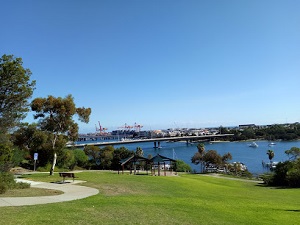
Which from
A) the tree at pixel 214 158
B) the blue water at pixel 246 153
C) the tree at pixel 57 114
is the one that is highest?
the tree at pixel 57 114

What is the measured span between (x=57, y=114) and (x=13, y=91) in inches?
399

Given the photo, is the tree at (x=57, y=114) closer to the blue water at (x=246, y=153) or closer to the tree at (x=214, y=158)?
the tree at (x=214, y=158)

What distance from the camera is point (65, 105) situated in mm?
27484

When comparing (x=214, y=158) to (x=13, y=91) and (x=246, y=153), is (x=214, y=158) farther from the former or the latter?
(x=246, y=153)

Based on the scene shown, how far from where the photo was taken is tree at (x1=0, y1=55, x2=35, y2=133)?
17.3 meters

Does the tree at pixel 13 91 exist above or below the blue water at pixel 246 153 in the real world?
above

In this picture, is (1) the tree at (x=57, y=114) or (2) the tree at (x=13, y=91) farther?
(1) the tree at (x=57, y=114)

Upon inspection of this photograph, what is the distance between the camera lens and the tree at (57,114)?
2719cm

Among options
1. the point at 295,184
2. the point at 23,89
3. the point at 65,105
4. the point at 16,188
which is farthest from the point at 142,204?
the point at 295,184

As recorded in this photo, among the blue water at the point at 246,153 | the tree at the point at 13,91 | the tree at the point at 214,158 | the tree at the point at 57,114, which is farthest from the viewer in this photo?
the blue water at the point at 246,153

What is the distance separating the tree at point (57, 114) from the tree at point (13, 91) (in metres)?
7.81

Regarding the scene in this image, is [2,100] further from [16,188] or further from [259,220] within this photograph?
[259,220]

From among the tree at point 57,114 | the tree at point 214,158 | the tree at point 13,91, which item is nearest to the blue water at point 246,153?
the tree at point 214,158

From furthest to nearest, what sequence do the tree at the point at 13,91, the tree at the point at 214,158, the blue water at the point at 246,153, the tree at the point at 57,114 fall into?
the blue water at the point at 246,153
the tree at the point at 214,158
the tree at the point at 57,114
the tree at the point at 13,91
